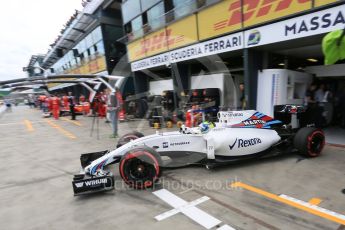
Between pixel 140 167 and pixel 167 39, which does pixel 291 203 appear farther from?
pixel 167 39

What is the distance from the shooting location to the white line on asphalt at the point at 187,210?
2.79 meters

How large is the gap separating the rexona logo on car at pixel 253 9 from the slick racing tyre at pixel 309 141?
320cm

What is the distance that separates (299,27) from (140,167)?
17.0ft

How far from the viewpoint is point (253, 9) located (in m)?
6.75

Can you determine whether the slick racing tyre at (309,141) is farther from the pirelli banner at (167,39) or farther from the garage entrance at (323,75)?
the pirelli banner at (167,39)

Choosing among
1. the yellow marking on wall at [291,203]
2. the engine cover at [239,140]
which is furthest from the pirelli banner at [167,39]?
the yellow marking on wall at [291,203]

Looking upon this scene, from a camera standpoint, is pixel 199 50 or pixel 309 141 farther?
pixel 199 50

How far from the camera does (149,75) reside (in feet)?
→ 46.2

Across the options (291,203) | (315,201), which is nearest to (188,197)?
(291,203)

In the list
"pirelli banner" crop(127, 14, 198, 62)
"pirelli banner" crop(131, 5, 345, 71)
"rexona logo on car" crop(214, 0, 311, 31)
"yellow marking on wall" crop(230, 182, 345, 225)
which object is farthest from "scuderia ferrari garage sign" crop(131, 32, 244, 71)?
"yellow marking on wall" crop(230, 182, 345, 225)

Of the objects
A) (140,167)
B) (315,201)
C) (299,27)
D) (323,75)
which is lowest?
(315,201)

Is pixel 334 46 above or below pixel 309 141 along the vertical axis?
above

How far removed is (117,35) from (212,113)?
13.0m

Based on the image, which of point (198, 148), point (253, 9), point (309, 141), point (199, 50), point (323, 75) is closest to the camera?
point (198, 148)
